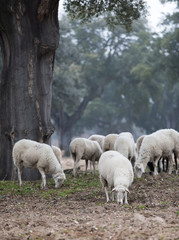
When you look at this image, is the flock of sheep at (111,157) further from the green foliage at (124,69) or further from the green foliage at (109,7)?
the green foliage at (124,69)

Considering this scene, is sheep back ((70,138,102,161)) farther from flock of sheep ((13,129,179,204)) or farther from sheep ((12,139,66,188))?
sheep ((12,139,66,188))

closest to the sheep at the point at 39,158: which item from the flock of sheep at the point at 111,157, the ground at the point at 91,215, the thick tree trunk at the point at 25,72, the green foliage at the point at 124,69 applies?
the flock of sheep at the point at 111,157

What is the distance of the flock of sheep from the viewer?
28.4 feet

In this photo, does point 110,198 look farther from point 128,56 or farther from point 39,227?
point 128,56

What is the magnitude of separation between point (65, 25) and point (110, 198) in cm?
2609

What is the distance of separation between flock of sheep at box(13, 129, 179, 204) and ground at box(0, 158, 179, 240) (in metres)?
0.57

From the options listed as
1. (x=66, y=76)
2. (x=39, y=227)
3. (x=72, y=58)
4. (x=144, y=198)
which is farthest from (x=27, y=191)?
(x=72, y=58)

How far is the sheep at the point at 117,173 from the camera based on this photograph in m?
8.13

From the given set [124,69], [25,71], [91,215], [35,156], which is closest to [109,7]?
[25,71]

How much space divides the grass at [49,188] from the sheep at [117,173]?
1216 mm

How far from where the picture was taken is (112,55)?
41156mm

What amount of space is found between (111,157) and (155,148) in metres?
3.80

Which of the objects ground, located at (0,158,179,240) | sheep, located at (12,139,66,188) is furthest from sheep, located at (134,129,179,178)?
sheep, located at (12,139,66,188)

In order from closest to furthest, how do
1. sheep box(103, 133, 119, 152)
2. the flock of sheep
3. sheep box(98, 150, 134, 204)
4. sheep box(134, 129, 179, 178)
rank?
1. sheep box(98, 150, 134, 204)
2. the flock of sheep
3. sheep box(134, 129, 179, 178)
4. sheep box(103, 133, 119, 152)
